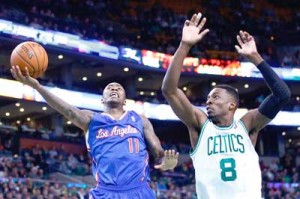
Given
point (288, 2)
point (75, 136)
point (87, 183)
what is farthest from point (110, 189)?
point (288, 2)

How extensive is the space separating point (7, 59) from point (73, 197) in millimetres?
13935

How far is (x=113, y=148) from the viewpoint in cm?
659

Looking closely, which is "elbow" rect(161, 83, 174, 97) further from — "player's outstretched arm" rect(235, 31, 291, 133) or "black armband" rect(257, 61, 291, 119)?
"black armband" rect(257, 61, 291, 119)

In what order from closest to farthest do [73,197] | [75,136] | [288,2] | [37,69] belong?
1. [37,69]
2. [73,197]
3. [75,136]
4. [288,2]

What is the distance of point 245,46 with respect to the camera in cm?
538

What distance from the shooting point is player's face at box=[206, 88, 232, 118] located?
5.32m

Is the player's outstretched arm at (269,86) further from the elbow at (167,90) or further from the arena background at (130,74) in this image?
the arena background at (130,74)

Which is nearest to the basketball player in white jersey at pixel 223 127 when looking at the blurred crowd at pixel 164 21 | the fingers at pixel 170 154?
the fingers at pixel 170 154

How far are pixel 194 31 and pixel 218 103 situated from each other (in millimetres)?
653

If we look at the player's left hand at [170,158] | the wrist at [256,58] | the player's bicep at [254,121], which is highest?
the wrist at [256,58]

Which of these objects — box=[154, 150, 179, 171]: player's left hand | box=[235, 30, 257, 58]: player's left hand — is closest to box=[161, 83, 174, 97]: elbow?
box=[235, 30, 257, 58]: player's left hand

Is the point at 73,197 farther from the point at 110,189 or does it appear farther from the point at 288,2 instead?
the point at 288,2

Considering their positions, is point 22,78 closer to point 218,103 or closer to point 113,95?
point 113,95

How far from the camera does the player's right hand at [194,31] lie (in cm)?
511
